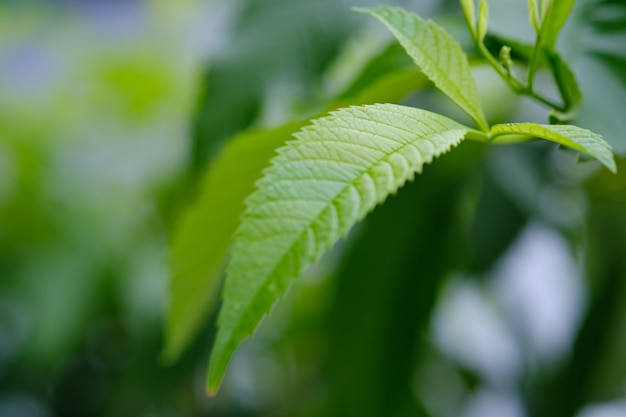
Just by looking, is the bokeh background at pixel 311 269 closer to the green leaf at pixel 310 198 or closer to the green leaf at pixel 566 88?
the green leaf at pixel 566 88

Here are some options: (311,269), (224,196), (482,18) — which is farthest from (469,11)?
(311,269)

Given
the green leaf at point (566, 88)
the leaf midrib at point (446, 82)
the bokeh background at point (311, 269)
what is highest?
the leaf midrib at point (446, 82)

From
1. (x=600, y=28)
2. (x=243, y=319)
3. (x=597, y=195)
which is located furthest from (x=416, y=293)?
(x=243, y=319)

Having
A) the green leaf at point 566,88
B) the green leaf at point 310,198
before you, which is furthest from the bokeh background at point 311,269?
the green leaf at point 310,198

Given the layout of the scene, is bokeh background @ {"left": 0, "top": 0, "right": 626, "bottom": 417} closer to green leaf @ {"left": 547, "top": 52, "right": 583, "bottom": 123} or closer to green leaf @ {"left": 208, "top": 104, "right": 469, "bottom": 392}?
green leaf @ {"left": 547, "top": 52, "right": 583, "bottom": 123}

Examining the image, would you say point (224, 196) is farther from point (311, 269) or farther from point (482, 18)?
point (311, 269)

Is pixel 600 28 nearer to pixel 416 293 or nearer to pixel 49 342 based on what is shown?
pixel 416 293

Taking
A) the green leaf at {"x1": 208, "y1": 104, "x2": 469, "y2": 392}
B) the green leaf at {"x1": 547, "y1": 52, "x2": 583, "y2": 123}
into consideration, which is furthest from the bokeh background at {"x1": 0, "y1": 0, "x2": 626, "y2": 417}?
the green leaf at {"x1": 208, "y1": 104, "x2": 469, "y2": 392}
